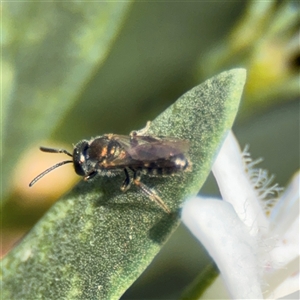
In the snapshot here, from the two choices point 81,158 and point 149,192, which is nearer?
point 149,192

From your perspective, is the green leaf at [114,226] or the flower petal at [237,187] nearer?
the green leaf at [114,226]

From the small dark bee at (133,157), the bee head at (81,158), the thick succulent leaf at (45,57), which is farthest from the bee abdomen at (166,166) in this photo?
the thick succulent leaf at (45,57)

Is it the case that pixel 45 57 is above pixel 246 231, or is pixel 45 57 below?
above

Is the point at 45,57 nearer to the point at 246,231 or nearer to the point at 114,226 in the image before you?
the point at 114,226

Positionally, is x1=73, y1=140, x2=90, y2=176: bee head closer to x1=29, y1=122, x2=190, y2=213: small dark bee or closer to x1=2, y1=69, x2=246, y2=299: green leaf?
x1=29, y1=122, x2=190, y2=213: small dark bee

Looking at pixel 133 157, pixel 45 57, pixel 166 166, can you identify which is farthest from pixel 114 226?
pixel 45 57

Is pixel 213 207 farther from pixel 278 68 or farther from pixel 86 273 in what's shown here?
pixel 278 68

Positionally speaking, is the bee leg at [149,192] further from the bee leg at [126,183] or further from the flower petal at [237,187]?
the flower petal at [237,187]

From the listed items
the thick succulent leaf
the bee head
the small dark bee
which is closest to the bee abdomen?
the small dark bee
